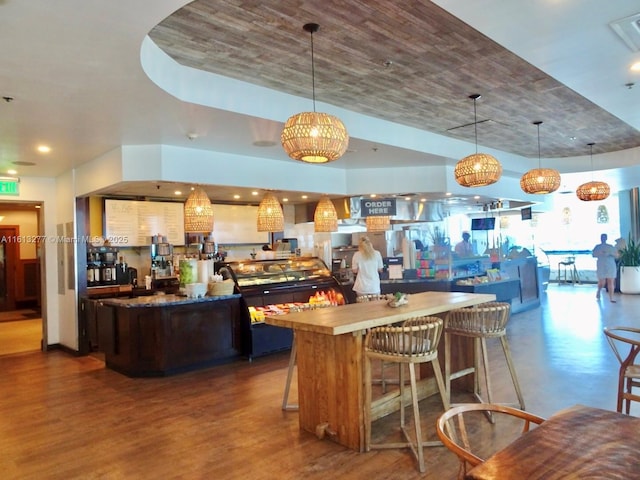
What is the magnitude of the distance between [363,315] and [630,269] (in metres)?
11.7

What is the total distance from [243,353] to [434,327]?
3596mm

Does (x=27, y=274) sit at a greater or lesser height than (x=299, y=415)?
greater

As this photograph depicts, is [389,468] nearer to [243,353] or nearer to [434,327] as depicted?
[434,327]

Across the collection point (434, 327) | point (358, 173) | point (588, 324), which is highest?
point (358, 173)

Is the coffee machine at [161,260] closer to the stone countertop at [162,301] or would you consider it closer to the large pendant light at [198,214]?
the stone countertop at [162,301]

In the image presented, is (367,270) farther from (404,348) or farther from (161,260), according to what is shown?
(161,260)

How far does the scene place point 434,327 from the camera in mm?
3402

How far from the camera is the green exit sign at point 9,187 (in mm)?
6852

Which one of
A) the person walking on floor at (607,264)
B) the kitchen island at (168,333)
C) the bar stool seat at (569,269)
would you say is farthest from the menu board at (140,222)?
the bar stool seat at (569,269)

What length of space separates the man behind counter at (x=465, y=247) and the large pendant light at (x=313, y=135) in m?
5.93

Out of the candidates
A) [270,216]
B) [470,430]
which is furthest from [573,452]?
[270,216]

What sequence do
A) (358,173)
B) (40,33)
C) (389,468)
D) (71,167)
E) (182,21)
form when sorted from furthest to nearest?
(358,173) < (71,167) < (182,21) < (389,468) < (40,33)

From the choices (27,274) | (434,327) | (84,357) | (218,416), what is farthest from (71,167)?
(27,274)

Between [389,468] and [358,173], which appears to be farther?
[358,173]
